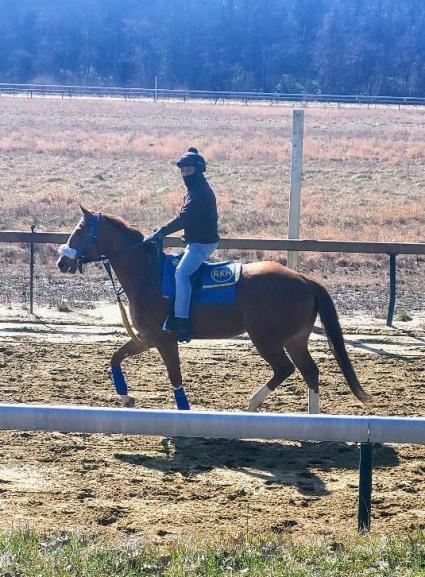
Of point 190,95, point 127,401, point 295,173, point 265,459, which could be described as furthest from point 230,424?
point 190,95

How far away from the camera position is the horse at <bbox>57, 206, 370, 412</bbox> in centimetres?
914

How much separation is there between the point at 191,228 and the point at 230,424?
3621mm

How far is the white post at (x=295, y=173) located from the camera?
40.9 feet

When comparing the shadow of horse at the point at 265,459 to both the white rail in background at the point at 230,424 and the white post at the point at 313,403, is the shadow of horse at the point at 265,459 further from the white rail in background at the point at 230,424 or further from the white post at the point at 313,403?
the white rail in background at the point at 230,424

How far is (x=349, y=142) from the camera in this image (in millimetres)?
42562

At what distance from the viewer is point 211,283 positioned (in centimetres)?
931

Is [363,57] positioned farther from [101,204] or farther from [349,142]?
[101,204]

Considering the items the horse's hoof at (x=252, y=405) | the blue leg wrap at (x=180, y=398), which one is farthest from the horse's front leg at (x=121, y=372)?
the horse's hoof at (x=252, y=405)

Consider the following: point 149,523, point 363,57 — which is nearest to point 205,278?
point 149,523

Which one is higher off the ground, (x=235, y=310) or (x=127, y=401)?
(x=235, y=310)

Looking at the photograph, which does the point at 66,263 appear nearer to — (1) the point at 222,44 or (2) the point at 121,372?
(2) the point at 121,372

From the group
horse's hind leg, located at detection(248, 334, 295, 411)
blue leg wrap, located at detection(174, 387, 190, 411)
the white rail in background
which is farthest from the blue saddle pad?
the white rail in background

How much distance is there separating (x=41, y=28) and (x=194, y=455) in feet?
312

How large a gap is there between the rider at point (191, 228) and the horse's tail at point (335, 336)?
110 centimetres
